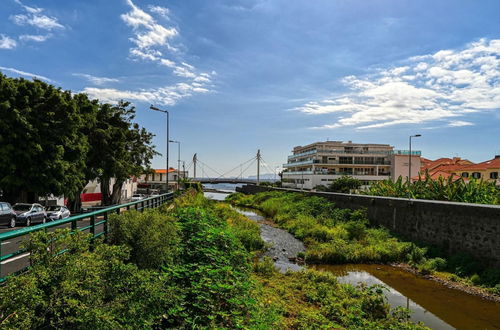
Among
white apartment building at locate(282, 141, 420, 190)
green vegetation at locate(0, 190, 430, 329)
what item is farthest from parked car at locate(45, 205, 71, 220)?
white apartment building at locate(282, 141, 420, 190)

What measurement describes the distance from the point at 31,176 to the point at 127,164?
12.3 metres

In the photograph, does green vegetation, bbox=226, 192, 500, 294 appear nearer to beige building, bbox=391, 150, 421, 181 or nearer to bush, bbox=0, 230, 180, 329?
bush, bbox=0, 230, 180, 329

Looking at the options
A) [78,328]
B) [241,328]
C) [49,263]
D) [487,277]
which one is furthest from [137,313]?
[487,277]

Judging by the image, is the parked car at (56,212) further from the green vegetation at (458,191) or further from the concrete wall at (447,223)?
the green vegetation at (458,191)

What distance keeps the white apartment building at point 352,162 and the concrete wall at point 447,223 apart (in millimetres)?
50722

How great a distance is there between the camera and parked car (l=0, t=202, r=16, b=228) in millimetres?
19469

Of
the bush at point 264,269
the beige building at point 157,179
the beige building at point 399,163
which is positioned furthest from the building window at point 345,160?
the bush at point 264,269

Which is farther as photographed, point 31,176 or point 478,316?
point 31,176

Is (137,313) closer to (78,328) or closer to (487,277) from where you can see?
(78,328)

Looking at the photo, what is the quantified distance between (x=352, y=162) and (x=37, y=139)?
66.3 metres

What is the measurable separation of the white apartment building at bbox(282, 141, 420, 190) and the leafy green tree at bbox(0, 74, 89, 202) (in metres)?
54.0

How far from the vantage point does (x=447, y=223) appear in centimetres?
1662

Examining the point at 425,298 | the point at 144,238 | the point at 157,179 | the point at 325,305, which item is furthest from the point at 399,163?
the point at 144,238

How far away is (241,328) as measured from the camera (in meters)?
6.25
